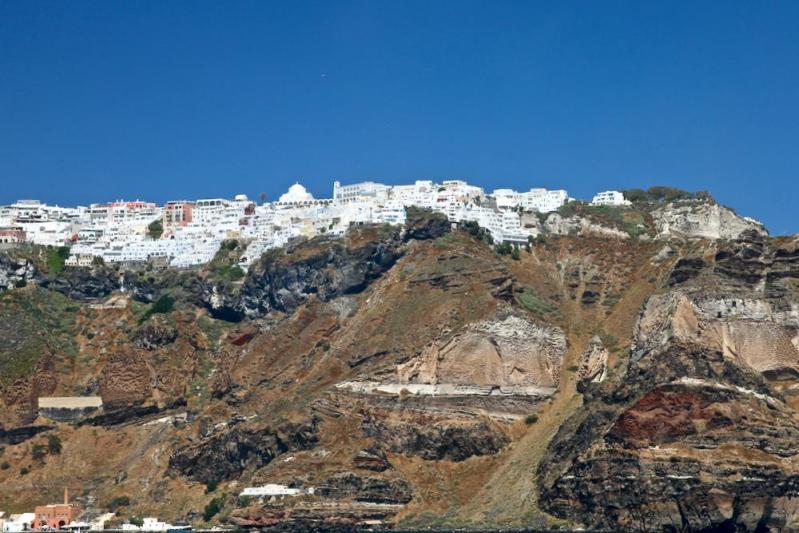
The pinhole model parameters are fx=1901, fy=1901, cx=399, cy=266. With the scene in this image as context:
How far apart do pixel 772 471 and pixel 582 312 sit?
44003 millimetres

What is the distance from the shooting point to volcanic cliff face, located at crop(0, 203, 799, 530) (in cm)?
13950

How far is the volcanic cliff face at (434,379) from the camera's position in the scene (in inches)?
5492

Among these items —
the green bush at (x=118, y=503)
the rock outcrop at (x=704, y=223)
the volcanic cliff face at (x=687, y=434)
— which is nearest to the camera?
the volcanic cliff face at (x=687, y=434)

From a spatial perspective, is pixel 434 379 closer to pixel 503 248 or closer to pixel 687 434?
pixel 503 248

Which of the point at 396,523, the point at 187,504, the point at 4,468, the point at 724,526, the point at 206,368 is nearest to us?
the point at 724,526

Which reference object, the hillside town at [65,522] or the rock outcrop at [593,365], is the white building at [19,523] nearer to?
the hillside town at [65,522]

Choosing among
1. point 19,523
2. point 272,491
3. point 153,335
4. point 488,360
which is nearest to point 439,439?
point 488,360

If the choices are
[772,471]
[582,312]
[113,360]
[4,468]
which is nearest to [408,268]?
[582,312]

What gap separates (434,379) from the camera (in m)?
162

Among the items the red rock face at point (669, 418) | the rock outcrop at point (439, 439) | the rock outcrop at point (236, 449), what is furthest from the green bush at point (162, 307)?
the red rock face at point (669, 418)

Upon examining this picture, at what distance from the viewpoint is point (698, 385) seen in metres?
140

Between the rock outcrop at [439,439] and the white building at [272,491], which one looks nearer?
the white building at [272,491]

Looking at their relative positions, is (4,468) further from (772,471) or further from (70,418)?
(772,471)

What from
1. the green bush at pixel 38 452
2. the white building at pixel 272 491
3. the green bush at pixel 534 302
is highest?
the green bush at pixel 534 302
